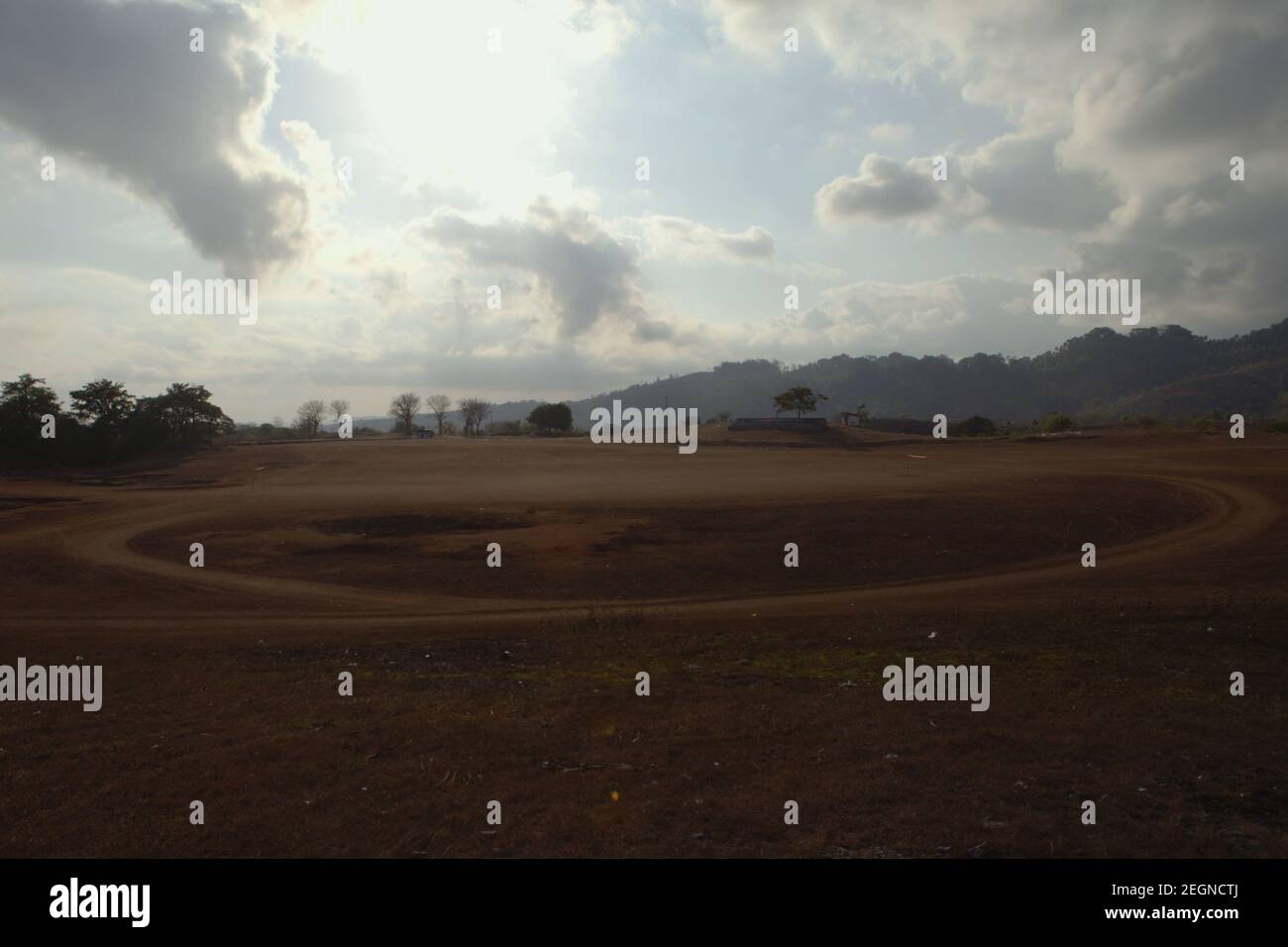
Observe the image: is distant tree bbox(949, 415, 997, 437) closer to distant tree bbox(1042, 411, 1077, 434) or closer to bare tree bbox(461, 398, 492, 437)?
distant tree bbox(1042, 411, 1077, 434)

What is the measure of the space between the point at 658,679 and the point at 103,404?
7108cm

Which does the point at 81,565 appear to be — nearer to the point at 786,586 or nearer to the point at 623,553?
the point at 623,553

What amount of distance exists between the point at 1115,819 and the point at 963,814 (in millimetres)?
1218

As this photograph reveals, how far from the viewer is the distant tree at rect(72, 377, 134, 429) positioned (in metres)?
64.7

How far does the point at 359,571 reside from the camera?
979 inches

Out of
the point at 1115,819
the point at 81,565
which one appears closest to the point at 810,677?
the point at 1115,819

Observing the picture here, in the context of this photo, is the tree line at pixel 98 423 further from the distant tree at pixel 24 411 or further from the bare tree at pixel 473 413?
the bare tree at pixel 473 413

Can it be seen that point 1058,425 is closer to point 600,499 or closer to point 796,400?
point 796,400

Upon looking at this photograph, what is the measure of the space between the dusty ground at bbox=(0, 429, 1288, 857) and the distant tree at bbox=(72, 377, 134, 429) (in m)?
35.9

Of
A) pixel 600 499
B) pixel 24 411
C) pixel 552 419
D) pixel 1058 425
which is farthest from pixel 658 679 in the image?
pixel 552 419

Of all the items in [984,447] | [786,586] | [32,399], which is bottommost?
[786,586]

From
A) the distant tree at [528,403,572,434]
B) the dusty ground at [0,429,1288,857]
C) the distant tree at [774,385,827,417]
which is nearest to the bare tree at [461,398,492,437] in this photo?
the distant tree at [528,403,572,434]

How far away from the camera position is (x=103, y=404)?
6569cm
